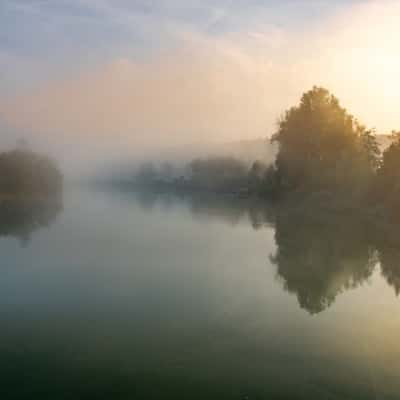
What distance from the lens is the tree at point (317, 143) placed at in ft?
272

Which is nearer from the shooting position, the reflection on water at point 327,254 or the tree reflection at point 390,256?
the reflection on water at point 327,254

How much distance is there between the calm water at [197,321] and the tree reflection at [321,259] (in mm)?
160

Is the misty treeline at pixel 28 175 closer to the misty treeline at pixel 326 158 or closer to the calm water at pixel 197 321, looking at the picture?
the misty treeline at pixel 326 158

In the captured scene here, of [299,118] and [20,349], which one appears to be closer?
[20,349]

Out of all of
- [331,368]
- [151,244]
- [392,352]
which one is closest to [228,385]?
[331,368]

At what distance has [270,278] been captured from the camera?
Answer: 2933 cm

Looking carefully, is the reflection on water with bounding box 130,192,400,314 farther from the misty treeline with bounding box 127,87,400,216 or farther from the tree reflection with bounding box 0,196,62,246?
the tree reflection with bounding box 0,196,62,246

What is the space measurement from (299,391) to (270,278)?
16048mm

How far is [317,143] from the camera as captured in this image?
3467 inches

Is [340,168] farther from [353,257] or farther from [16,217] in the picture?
[16,217]

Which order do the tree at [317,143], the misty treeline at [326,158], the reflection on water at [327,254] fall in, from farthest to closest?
1. the tree at [317,143]
2. the misty treeline at [326,158]
3. the reflection on water at [327,254]

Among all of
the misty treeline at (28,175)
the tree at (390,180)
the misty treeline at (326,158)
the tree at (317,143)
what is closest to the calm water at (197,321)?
the tree at (390,180)

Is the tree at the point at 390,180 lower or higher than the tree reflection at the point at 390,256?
higher

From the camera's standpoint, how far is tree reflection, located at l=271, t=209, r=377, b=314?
26.5 metres
